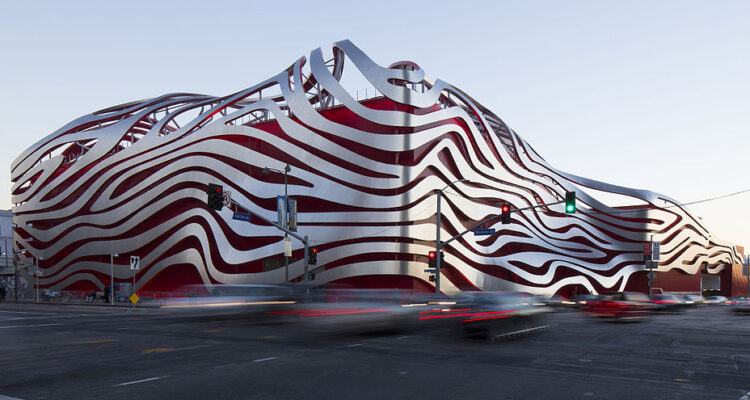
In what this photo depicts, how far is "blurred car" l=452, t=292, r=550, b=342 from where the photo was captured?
17.7 metres

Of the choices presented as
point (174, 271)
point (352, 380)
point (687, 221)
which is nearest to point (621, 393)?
point (352, 380)

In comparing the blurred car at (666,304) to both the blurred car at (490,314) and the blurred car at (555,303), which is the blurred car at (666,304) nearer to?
the blurred car at (555,303)

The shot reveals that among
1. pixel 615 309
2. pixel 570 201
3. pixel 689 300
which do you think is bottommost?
pixel 689 300

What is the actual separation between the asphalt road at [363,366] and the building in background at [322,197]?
28.9 metres

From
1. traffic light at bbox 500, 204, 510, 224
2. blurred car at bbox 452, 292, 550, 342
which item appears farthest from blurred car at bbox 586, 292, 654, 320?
blurred car at bbox 452, 292, 550, 342

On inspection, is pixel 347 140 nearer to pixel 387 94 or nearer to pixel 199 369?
pixel 387 94

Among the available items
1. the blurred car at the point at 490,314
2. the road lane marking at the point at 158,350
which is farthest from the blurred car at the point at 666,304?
the road lane marking at the point at 158,350

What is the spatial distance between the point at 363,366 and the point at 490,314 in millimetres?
6216

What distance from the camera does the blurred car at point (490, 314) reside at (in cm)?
1766

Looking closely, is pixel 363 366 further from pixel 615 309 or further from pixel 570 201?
pixel 570 201

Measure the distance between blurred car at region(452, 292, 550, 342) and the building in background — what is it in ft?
93.2

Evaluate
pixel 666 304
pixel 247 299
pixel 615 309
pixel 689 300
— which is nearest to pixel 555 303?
pixel 666 304

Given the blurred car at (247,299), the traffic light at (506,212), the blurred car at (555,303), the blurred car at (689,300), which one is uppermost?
the traffic light at (506,212)

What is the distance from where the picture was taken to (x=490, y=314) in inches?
696
